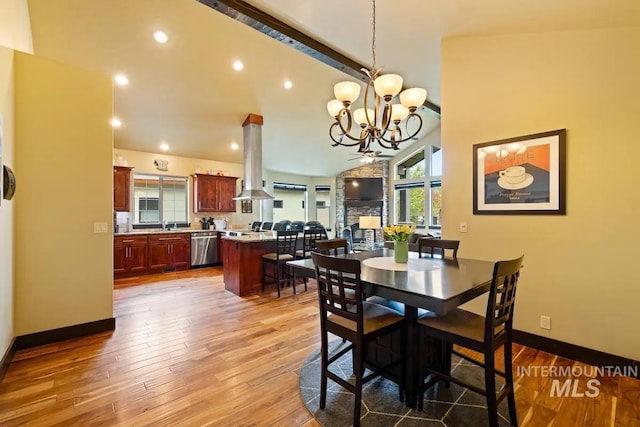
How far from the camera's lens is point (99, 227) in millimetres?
3105

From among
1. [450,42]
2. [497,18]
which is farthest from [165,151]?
[497,18]

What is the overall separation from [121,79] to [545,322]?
20.6ft

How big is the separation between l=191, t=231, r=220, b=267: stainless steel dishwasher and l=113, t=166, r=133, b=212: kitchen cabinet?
1.47 m

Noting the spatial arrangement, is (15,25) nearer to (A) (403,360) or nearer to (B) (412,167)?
(A) (403,360)

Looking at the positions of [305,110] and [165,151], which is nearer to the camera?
[305,110]

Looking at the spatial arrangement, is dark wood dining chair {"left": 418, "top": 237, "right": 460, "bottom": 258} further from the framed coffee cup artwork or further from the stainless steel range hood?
the stainless steel range hood

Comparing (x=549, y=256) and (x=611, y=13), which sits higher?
(x=611, y=13)

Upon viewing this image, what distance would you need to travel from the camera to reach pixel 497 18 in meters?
2.70

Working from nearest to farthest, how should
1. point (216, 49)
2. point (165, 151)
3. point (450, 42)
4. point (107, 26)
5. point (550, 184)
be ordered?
1. point (550, 184)
2. point (450, 42)
3. point (107, 26)
4. point (216, 49)
5. point (165, 151)

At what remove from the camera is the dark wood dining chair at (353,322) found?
5.59 ft

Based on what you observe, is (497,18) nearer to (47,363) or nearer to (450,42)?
(450,42)

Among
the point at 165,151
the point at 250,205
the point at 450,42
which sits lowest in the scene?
the point at 250,205

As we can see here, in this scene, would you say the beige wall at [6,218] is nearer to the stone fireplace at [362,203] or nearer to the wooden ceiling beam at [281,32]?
the wooden ceiling beam at [281,32]

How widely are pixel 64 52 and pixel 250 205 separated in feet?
16.0
